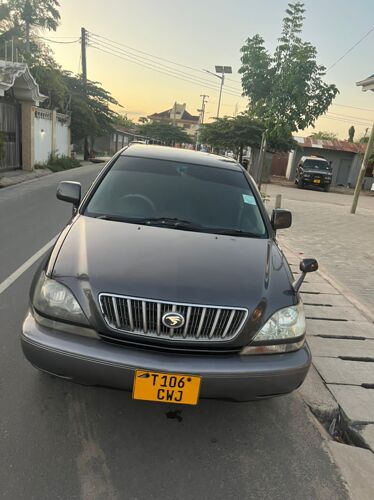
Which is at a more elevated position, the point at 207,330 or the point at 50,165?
the point at 207,330

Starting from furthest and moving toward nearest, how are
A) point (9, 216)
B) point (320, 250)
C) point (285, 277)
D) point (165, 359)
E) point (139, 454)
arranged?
point (9, 216) < point (320, 250) < point (285, 277) < point (139, 454) < point (165, 359)

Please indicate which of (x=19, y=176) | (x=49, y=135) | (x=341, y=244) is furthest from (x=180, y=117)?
(x=341, y=244)

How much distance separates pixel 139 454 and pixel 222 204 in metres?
2.07

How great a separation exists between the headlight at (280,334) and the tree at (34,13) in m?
25.2

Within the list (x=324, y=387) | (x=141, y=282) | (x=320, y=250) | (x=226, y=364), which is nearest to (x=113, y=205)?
(x=141, y=282)

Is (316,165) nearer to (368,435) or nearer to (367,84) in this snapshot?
(367,84)

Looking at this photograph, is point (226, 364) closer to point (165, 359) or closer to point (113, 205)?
point (165, 359)

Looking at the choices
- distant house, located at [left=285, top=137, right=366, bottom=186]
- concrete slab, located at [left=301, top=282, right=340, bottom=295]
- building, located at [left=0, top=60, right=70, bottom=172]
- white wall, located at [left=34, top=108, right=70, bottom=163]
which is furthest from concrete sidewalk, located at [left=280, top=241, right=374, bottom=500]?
distant house, located at [left=285, top=137, right=366, bottom=186]

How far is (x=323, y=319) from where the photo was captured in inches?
186

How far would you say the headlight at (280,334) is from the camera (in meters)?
2.44

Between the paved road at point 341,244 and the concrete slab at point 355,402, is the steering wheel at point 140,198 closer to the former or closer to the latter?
the concrete slab at point 355,402

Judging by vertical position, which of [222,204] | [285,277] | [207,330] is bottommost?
[207,330]

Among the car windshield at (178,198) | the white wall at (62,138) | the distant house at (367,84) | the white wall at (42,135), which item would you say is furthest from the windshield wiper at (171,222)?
the white wall at (62,138)

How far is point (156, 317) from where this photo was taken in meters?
2.31
